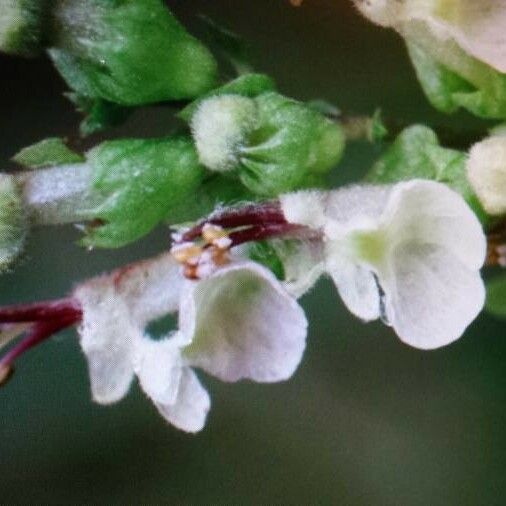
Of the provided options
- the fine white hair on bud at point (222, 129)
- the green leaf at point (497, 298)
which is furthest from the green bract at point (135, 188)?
the green leaf at point (497, 298)

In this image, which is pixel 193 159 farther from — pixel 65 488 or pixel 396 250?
pixel 65 488

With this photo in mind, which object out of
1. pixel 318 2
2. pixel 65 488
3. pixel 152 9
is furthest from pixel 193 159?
pixel 65 488

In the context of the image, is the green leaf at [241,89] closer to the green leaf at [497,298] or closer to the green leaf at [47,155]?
the green leaf at [47,155]

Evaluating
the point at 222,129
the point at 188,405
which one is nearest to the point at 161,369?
the point at 188,405

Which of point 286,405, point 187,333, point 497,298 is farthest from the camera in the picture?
point 286,405

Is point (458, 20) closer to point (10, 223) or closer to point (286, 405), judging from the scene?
point (10, 223)

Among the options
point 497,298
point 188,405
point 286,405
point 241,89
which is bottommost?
point 286,405
